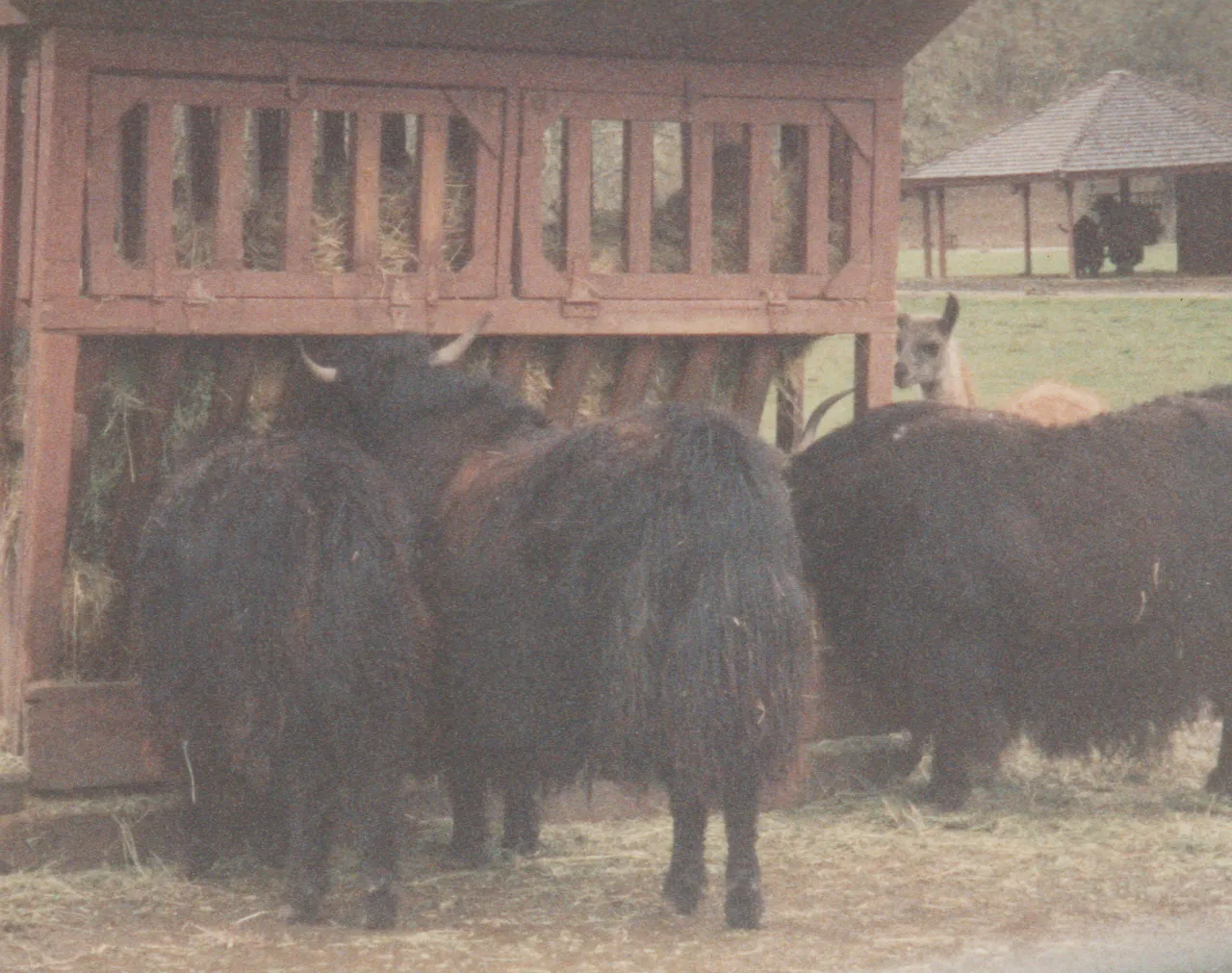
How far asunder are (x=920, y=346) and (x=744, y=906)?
5.07 m

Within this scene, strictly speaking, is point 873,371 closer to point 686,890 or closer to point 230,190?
point 230,190

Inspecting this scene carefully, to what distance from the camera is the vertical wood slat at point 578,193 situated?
775 centimetres

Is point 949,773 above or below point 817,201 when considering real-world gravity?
below

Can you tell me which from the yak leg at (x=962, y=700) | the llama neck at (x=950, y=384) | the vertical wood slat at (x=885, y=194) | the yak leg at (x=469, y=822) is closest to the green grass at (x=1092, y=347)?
the llama neck at (x=950, y=384)

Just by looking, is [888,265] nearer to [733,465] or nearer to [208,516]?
[733,465]

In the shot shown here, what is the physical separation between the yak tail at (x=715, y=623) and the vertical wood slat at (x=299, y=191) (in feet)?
6.18

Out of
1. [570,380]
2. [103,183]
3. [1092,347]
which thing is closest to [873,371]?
[570,380]

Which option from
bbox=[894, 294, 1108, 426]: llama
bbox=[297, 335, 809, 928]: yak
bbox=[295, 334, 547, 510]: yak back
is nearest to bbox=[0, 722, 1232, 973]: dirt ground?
bbox=[297, 335, 809, 928]: yak

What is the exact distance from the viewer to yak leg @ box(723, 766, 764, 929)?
6.02m

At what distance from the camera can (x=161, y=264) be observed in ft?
23.3

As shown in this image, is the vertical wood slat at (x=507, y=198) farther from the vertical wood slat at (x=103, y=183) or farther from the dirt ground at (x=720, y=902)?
the dirt ground at (x=720, y=902)

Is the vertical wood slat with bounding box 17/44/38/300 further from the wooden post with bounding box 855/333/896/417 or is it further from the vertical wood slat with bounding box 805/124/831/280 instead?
the wooden post with bounding box 855/333/896/417

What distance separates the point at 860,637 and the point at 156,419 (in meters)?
2.80

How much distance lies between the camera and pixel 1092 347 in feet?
42.4
